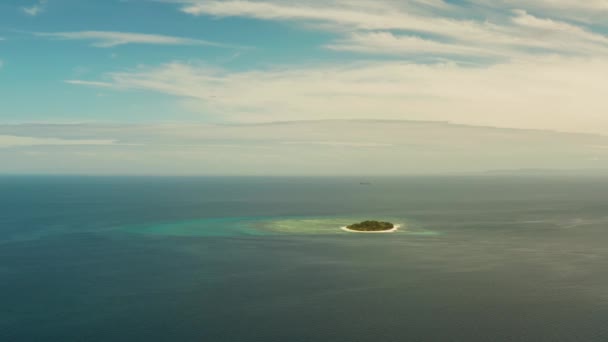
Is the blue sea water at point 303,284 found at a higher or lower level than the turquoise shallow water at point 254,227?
lower

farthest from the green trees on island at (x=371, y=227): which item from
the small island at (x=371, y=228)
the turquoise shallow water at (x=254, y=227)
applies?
the turquoise shallow water at (x=254, y=227)

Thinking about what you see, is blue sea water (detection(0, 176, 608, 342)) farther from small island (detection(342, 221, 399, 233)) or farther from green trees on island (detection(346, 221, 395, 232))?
green trees on island (detection(346, 221, 395, 232))

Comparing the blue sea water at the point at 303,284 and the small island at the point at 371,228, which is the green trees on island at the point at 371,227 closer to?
the small island at the point at 371,228

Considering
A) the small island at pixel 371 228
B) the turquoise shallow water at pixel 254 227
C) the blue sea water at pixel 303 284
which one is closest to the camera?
the blue sea water at pixel 303 284

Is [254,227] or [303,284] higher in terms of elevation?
[254,227]

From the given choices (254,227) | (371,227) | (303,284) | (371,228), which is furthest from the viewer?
(254,227)

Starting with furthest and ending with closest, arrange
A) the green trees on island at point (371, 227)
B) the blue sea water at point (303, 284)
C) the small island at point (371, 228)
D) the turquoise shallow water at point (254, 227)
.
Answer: the green trees on island at point (371, 227)
the small island at point (371, 228)
the turquoise shallow water at point (254, 227)
the blue sea water at point (303, 284)

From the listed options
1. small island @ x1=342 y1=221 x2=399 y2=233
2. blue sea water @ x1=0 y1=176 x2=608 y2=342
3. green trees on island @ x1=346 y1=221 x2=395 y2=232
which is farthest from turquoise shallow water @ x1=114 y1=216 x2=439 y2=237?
green trees on island @ x1=346 y1=221 x2=395 y2=232

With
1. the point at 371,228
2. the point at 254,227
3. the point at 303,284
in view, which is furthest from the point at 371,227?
the point at 303,284

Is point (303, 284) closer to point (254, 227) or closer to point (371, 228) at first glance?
point (371, 228)

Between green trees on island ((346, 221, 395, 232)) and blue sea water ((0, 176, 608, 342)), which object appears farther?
green trees on island ((346, 221, 395, 232))

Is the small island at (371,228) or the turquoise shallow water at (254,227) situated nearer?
the turquoise shallow water at (254,227)

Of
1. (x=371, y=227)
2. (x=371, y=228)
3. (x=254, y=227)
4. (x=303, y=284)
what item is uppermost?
(x=371, y=227)
